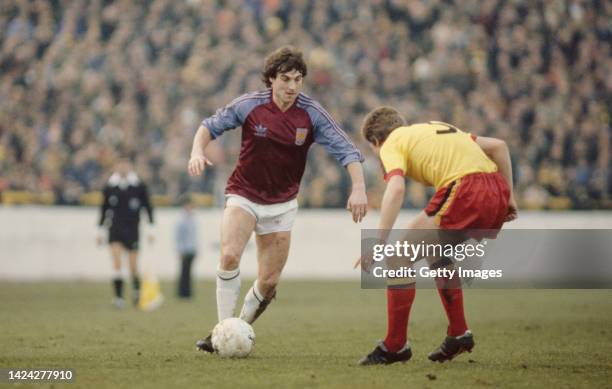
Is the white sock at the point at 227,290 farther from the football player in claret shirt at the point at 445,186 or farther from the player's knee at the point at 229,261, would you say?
the football player in claret shirt at the point at 445,186

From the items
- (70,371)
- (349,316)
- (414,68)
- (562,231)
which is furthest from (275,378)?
(414,68)

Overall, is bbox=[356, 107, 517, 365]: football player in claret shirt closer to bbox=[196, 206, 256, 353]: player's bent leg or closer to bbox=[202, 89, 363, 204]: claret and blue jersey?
bbox=[202, 89, 363, 204]: claret and blue jersey

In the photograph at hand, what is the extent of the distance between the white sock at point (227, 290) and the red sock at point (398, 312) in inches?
67.6

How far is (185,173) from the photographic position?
25.0m

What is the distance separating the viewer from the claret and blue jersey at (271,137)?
10195 millimetres

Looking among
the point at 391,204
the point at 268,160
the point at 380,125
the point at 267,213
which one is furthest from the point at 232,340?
the point at 380,125

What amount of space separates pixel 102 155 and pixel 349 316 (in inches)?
427

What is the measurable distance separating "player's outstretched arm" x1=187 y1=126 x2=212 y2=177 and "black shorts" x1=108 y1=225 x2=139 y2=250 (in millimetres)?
9834

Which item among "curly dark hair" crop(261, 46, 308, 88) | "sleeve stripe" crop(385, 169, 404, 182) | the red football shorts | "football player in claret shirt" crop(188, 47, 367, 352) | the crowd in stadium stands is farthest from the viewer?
the crowd in stadium stands

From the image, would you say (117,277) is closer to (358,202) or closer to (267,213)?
(267,213)

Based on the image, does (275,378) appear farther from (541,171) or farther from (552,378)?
(541,171)

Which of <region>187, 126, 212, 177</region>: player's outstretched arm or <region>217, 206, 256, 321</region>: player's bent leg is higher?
<region>187, 126, 212, 177</region>: player's outstretched arm

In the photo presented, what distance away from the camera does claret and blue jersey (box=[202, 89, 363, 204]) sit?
10195 millimetres

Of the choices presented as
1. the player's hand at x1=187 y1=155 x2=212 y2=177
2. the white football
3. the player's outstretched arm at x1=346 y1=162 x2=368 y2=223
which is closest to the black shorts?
the white football
